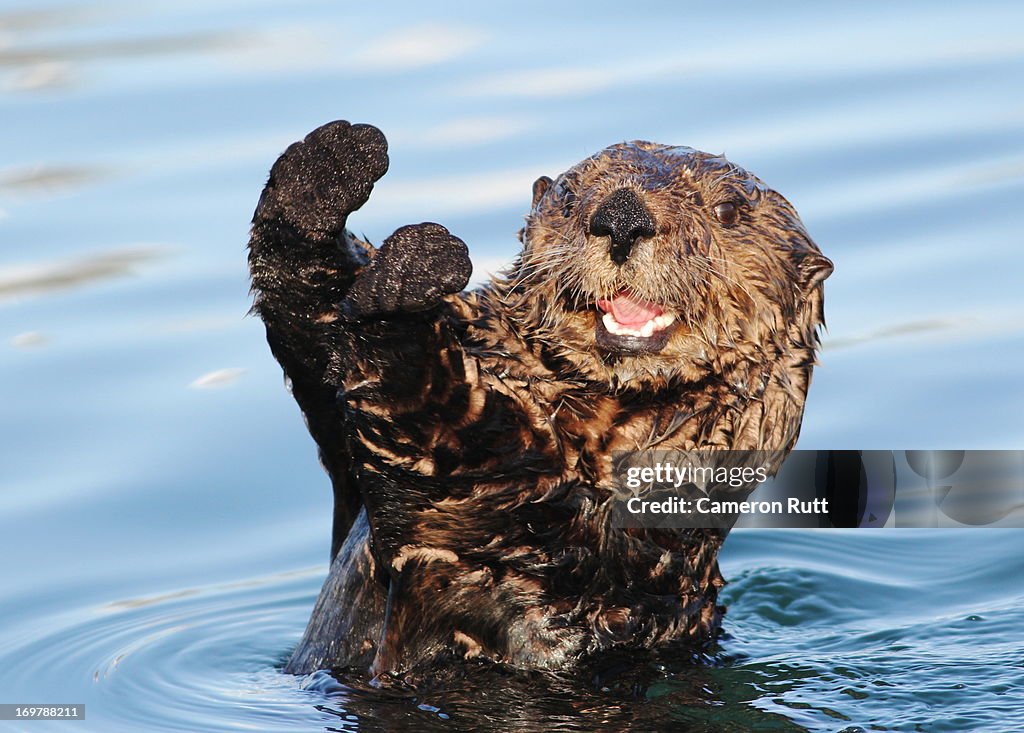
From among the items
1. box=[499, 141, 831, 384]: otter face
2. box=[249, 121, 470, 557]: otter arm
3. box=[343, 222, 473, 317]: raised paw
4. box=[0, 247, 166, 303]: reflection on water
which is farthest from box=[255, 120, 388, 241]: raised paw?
box=[0, 247, 166, 303]: reflection on water

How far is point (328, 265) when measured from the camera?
4.38 meters

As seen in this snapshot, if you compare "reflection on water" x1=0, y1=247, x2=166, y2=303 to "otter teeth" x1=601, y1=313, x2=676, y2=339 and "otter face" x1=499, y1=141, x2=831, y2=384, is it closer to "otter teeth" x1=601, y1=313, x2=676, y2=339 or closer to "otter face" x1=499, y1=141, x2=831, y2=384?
"otter face" x1=499, y1=141, x2=831, y2=384

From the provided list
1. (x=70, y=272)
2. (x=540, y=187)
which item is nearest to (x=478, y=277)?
(x=70, y=272)

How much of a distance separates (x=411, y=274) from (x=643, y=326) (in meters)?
0.71

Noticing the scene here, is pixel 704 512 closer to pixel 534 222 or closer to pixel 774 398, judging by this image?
pixel 774 398

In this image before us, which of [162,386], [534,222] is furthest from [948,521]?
[162,386]

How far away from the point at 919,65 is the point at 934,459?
3564mm

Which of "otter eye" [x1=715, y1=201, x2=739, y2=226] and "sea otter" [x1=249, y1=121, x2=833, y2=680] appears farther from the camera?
"otter eye" [x1=715, y1=201, x2=739, y2=226]

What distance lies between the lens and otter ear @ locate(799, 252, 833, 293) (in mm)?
4578

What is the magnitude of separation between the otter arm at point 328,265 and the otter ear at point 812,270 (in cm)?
108

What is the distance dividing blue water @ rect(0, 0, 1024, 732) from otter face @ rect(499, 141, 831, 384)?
34.5 inches

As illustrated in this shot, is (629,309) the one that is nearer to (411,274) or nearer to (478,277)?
(411,274)

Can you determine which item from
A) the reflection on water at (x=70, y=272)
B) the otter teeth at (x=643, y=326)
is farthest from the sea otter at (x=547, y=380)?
the reflection on water at (x=70, y=272)

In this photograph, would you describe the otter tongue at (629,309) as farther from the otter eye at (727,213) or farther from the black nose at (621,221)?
the otter eye at (727,213)
